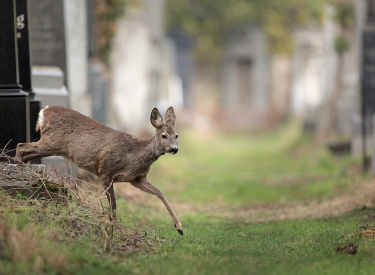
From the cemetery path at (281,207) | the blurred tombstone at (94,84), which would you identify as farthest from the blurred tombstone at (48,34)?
the blurred tombstone at (94,84)

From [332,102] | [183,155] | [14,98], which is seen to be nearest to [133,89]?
[183,155]

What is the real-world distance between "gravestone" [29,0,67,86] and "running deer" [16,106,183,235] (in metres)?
5.39

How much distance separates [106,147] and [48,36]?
617 cm

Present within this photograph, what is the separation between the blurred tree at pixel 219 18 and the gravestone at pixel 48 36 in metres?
32.8

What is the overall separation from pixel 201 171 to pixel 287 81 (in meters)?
29.4

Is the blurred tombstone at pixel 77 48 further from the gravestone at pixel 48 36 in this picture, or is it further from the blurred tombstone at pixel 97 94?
the blurred tombstone at pixel 97 94

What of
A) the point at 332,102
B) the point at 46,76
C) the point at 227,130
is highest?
the point at 46,76

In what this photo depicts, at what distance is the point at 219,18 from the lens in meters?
54.0

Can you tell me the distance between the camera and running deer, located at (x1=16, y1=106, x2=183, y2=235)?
993 centimetres

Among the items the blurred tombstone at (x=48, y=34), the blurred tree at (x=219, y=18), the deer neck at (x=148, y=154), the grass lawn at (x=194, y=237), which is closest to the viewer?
the grass lawn at (x=194, y=237)

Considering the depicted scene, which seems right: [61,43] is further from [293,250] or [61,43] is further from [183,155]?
[183,155]

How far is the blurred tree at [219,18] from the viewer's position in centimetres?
4875

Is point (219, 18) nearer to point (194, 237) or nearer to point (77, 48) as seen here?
point (77, 48)

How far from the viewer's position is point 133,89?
31375mm
